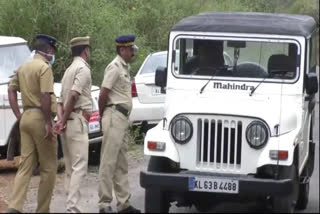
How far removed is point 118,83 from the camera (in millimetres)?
9125

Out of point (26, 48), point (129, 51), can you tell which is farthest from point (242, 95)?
point (26, 48)

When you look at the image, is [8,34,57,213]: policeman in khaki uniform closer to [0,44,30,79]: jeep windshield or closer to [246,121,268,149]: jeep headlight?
[246,121,268,149]: jeep headlight

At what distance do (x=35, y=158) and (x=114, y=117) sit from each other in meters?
0.98

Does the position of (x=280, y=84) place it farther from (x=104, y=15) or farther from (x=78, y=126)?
(x=104, y=15)

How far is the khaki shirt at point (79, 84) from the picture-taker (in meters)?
8.88

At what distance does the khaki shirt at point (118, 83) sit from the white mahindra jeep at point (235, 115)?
49 cm

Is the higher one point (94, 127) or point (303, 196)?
point (94, 127)

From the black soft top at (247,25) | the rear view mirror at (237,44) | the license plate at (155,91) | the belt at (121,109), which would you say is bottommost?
the license plate at (155,91)

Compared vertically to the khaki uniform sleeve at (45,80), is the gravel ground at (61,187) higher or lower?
lower

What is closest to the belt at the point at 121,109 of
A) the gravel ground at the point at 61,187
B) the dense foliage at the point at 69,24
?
the gravel ground at the point at 61,187

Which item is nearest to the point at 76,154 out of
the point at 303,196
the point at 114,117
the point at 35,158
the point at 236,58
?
the point at 35,158

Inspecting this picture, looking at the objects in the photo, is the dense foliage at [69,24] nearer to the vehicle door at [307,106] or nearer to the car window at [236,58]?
the car window at [236,58]

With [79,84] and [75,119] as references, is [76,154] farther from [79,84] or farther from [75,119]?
[79,84]

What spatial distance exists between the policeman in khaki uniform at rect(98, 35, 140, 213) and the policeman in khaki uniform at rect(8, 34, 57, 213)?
0.58 metres
